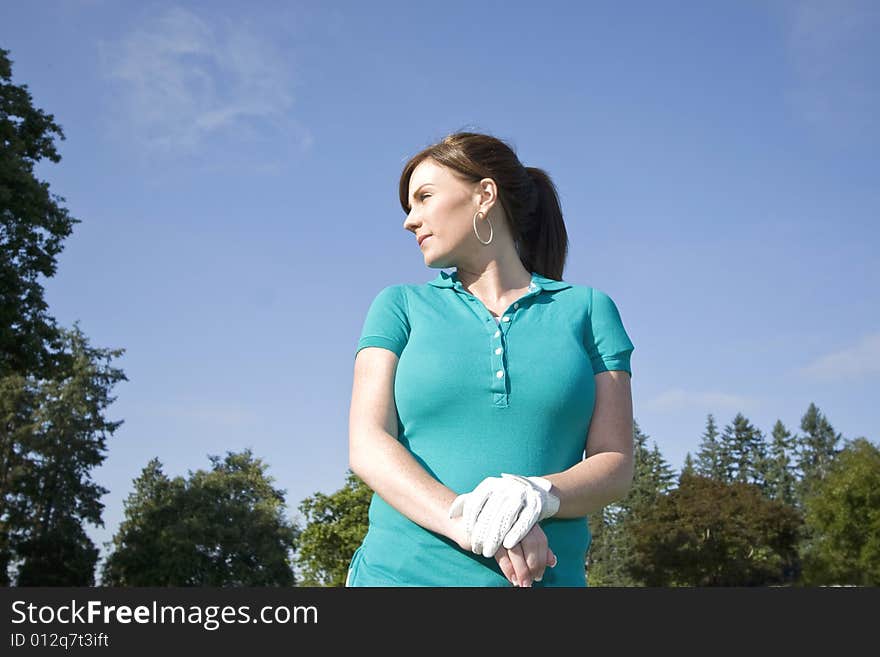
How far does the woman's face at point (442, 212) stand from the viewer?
286 centimetres

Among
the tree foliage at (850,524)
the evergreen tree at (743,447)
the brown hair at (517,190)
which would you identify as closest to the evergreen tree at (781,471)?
the evergreen tree at (743,447)

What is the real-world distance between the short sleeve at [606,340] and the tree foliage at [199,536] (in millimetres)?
52296

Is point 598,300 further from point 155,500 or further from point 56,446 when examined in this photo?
point 155,500

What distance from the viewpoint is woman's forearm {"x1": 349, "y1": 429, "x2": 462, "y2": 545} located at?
2281mm

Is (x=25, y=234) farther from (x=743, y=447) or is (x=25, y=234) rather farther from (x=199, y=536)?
(x=743, y=447)

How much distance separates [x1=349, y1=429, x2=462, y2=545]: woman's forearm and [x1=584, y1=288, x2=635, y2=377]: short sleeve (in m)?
0.71

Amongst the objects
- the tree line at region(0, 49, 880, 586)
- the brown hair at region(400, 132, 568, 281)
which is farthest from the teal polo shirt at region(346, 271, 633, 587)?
the tree line at region(0, 49, 880, 586)

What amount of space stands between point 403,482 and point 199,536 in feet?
183

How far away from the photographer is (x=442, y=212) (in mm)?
2861

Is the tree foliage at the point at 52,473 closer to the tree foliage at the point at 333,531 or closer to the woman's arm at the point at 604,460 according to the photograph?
the tree foliage at the point at 333,531

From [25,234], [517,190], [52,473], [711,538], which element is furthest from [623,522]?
[517,190]

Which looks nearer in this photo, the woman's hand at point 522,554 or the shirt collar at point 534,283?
the woman's hand at point 522,554

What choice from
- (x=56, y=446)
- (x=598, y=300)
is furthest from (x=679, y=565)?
(x=598, y=300)

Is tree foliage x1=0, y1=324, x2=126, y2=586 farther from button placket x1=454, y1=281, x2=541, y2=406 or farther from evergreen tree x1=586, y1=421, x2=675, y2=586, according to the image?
button placket x1=454, y1=281, x2=541, y2=406
